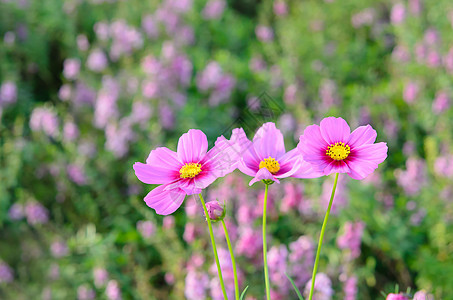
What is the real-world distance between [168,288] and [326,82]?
177 centimetres

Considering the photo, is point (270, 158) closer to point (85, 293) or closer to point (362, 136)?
point (362, 136)

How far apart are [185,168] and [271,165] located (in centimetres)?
12

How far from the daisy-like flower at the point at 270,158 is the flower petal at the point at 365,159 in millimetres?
46

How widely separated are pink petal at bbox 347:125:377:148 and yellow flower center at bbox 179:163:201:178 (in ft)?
0.64

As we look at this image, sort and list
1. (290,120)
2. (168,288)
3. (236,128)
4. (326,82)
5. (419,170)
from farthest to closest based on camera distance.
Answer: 1. (326,82)
2. (290,120)
3. (168,288)
4. (419,170)
5. (236,128)

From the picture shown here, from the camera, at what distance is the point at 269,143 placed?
2.20ft

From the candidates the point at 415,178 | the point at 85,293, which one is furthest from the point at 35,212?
the point at 415,178

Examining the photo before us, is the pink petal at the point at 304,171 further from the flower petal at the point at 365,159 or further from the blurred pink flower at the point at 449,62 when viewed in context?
the blurred pink flower at the point at 449,62

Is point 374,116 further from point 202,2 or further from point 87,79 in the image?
point 202,2

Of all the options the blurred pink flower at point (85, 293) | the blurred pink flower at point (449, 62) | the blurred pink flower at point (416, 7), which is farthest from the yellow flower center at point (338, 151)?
the blurred pink flower at point (416, 7)

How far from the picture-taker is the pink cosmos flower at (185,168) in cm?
56

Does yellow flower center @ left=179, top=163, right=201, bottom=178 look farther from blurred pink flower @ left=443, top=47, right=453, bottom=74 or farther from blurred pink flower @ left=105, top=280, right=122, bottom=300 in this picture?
blurred pink flower @ left=443, top=47, right=453, bottom=74

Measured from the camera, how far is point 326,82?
3309mm

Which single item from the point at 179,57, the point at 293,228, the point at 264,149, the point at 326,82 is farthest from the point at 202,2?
the point at 264,149
